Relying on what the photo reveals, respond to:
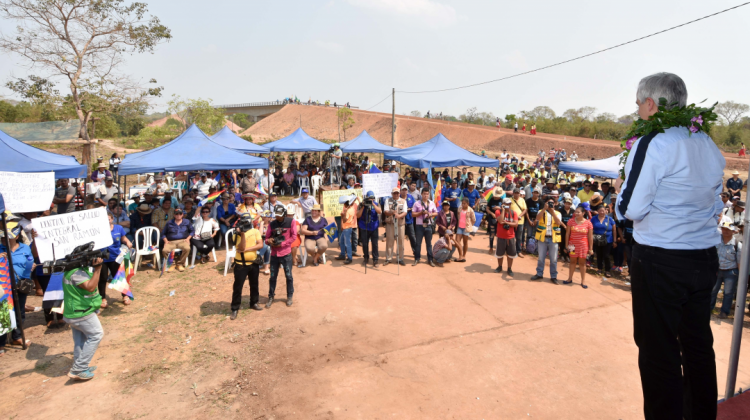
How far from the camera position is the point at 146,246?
871 centimetres

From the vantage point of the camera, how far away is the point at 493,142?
45.4 metres


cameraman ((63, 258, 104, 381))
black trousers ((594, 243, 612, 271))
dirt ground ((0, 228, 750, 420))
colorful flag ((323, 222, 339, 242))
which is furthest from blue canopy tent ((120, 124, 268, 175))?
black trousers ((594, 243, 612, 271))

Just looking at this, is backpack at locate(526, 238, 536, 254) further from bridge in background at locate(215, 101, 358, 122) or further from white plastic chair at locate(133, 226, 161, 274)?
bridge in background at locate(215, 101, 358, 122)

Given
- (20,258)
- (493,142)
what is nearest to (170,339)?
(20,258)

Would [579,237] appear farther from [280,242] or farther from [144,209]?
[144,209]

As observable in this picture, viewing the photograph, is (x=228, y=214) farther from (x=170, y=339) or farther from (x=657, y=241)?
(x=657, y=241)

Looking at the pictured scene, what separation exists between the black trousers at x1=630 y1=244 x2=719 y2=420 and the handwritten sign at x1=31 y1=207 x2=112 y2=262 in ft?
20.0

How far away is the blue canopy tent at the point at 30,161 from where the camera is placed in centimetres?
820

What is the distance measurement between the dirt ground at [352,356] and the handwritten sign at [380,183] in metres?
2.17

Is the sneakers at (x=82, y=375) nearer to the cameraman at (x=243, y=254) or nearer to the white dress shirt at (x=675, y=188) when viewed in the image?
the cameraman at (x=243, y=254)

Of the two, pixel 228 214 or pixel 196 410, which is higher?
pixel 228 214

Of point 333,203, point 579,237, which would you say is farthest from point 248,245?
point 579,237

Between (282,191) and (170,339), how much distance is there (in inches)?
512

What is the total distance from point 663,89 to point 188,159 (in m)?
10.1
